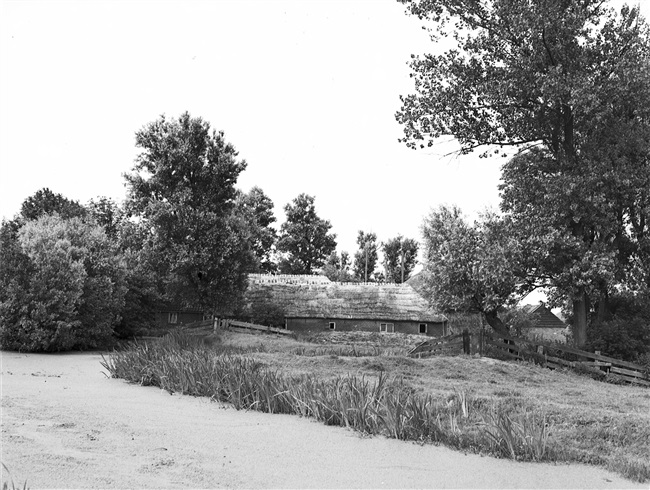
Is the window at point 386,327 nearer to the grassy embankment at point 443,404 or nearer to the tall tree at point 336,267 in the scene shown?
the grassy embankment at point 443,404

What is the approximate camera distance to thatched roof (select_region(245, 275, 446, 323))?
41.8 m

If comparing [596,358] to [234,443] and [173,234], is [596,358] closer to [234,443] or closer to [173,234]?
[234,443]

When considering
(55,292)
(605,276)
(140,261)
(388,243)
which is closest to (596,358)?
(605,276)

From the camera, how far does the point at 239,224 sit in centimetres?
4088

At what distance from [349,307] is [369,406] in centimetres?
3168

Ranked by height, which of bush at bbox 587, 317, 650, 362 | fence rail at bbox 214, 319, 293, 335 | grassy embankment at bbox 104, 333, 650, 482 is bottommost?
grassy embankment at bbox 104, 333, 650, 482

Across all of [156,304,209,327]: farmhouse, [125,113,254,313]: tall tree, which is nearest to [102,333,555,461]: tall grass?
[125,113,254,313]: tall tree

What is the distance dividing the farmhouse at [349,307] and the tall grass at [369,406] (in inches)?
1027

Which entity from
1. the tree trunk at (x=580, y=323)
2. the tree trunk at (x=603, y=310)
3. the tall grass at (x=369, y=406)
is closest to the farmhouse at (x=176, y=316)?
the tree trunk at (x=580, y=323)

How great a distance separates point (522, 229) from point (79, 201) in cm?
4595

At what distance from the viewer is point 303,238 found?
238ft

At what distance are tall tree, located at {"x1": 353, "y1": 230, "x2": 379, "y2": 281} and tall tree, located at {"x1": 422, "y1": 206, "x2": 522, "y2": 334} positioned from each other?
59089 millimetres

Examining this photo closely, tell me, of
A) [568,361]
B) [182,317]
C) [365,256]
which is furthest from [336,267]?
[568,361]

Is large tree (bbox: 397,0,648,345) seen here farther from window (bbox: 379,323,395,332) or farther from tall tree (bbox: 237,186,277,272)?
tall tree (bbox: 237,186,277,272)
